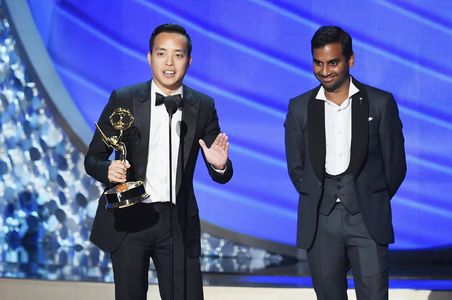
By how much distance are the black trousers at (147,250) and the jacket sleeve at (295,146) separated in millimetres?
575

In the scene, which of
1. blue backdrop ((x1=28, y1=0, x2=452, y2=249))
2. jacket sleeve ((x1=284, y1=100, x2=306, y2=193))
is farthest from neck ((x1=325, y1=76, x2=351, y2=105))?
blue backdrop ((x1=28, y1=0, x2=452, y2=249))

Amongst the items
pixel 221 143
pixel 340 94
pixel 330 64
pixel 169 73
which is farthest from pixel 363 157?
pixel 169 73

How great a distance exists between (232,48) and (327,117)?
2889 millimetres

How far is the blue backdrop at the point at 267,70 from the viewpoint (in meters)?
5.84

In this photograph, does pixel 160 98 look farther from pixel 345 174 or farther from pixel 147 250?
pixel 345 174

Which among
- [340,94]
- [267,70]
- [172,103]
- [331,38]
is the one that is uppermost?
[267,70]

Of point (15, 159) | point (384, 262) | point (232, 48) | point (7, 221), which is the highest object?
point (232, 48)

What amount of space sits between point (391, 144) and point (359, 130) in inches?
5.9

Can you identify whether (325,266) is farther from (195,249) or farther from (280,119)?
(280,119)

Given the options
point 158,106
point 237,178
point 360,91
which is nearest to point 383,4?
point 237,178

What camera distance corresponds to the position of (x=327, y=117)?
129 inches

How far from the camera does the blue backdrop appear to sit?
5840 mm

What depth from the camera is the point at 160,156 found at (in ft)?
9.88

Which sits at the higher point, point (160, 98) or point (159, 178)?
point (160, 98)
